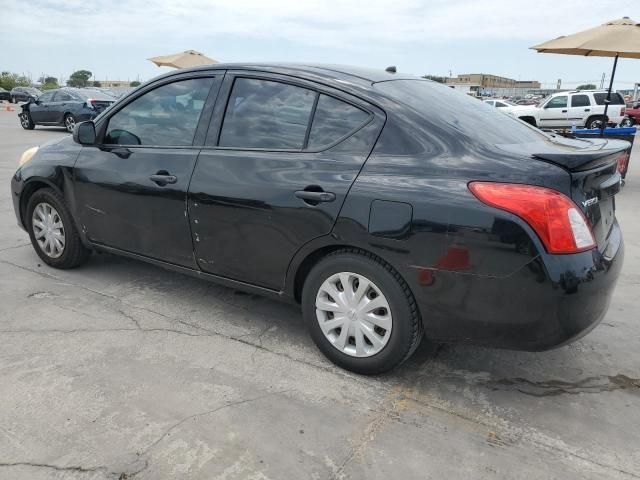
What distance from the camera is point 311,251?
2.86 m

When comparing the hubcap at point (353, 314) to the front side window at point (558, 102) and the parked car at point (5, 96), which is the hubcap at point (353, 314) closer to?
the front side window at point (558, 102)

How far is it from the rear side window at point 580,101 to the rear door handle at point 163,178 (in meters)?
23.0

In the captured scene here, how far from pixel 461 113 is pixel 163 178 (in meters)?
1.84

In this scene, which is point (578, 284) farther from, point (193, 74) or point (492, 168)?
point (193, 74)

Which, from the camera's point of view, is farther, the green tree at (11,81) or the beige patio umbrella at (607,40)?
the green tree at (11,81)

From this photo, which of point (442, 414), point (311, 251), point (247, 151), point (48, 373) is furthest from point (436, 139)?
point (48, 373)

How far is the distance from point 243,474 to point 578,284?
5.33 ft

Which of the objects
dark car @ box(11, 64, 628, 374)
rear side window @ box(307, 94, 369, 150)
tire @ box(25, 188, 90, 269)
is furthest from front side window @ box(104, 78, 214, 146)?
rear side window @ box(307, 94, 369, 150)

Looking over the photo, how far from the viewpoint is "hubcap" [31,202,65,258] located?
13.9 feet

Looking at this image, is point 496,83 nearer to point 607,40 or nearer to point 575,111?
point 575,111

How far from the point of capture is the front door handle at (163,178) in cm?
334

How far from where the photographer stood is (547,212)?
227 cm

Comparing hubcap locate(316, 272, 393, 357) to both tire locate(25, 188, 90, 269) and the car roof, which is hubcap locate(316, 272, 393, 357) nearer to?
the car roof

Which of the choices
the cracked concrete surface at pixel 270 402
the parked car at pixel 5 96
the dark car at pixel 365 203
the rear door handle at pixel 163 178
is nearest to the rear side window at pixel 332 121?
the dark car at pixel 365 203
